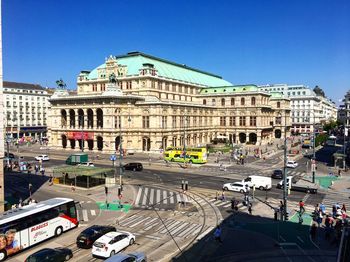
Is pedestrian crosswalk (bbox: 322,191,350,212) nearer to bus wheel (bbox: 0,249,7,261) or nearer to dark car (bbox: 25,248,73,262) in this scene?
dark car (bbox: 25,248,73,262)

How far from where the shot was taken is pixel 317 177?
55031 millimetres

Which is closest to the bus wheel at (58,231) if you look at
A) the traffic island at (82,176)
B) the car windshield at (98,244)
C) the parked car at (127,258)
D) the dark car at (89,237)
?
the dark car at (89,237)

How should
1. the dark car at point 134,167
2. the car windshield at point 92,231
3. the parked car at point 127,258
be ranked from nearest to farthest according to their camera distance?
1. the parked car at point 127,258
2. the car windshield at point 92,231
3. the dark car at point 134,167

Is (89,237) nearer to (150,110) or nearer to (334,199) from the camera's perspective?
(334,199)

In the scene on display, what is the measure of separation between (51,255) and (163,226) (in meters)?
11.0

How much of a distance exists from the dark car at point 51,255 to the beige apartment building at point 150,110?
5154cm

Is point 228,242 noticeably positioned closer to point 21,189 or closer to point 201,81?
point 21,189

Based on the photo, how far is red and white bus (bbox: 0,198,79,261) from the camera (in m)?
23.2

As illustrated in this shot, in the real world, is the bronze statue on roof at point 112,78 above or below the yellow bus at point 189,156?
above

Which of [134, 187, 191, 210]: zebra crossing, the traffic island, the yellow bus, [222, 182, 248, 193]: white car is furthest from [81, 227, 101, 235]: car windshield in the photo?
the yellow bus

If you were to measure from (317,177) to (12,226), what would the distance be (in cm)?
4839

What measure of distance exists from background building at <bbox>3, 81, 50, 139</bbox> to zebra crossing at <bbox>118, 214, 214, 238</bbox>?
376ft

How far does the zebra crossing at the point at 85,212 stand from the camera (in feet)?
104

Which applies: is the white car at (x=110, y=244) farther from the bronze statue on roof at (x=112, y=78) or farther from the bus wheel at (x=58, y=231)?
the bronze statue on roof at (x=112, y=78)
